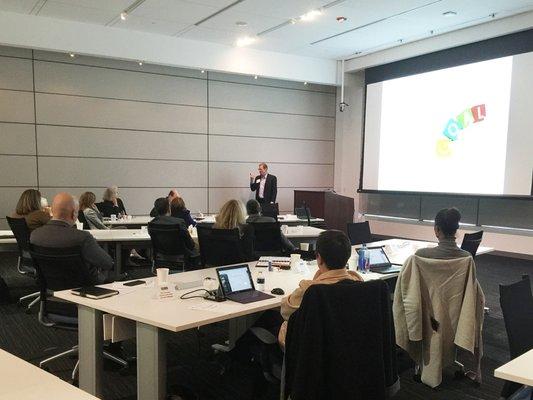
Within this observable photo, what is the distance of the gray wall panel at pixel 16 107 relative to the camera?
763 cm

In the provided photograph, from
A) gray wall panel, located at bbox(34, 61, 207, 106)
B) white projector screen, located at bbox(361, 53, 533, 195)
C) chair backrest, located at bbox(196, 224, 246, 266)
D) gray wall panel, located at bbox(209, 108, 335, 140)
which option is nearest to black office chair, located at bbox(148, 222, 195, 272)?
chair backrest, located at bbox(196, 224, 246, 266)

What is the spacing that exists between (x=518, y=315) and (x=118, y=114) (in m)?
7.70

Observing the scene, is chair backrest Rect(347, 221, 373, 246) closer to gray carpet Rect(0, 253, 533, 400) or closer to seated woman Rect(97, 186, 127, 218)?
gray carpet Rect(0, 253, 533, 400)

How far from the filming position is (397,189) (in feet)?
31.7

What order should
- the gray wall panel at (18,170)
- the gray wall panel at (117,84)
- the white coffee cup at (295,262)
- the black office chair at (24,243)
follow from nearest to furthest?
A: the white coffee cup at (295,262)
the black office chair at (24,243)
the gray wall panel at (18,170)
the gray wall panel at (117,84)

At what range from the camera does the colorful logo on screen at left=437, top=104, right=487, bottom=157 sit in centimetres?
812

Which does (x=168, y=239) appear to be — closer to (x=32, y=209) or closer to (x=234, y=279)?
(x=32, y=209)

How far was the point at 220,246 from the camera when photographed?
4.17 metres

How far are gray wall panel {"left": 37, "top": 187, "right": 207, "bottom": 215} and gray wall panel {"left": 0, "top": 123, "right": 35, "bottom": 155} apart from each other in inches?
32.5

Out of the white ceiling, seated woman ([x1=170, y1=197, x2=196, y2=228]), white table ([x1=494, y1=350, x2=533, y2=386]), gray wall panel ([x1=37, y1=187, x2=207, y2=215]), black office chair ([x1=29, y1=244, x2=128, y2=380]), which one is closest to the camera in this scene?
white table ([x1=494, y1=350, x2=533, y2=386])

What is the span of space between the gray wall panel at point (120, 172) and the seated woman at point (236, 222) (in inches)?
191

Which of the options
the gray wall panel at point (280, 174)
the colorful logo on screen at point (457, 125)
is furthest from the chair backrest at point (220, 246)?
the colorful logo on screen at point (457, 125)

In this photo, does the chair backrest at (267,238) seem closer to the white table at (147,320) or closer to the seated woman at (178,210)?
the seated woman at (178,210)

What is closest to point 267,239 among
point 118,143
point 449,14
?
point 118,143
